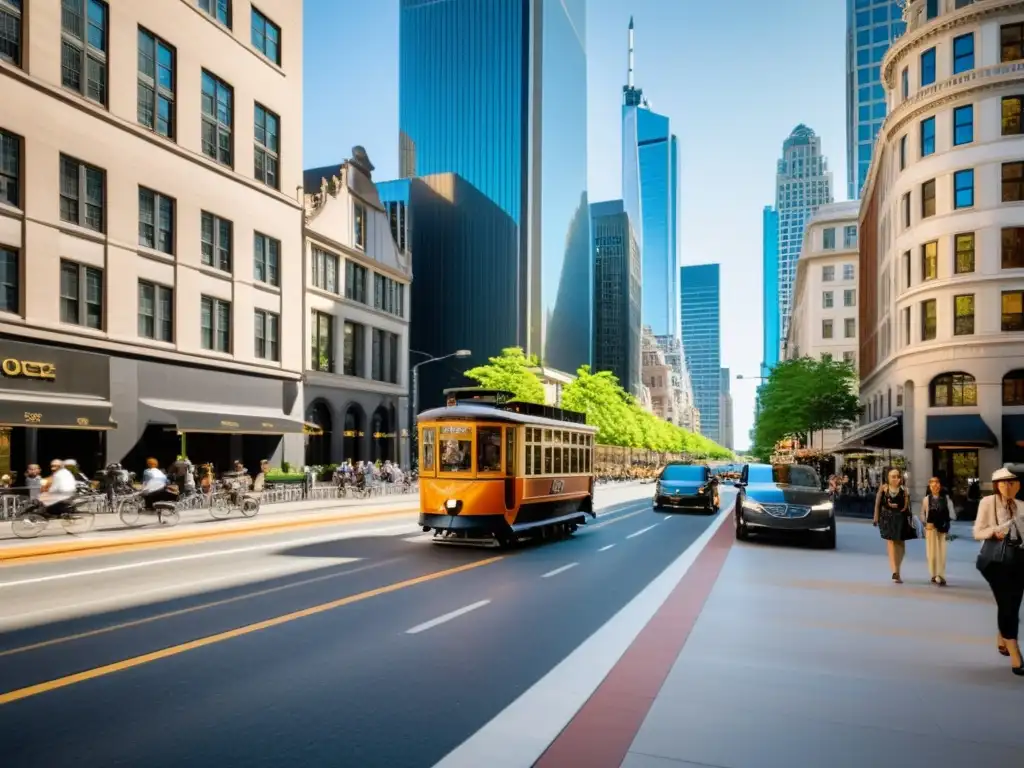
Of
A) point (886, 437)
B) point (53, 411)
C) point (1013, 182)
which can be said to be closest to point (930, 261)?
point (1013, 182)

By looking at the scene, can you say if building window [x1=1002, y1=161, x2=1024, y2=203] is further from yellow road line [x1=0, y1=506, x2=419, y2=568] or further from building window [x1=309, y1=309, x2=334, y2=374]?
building window [x1=309, y1=309, x2=334, y2=374]

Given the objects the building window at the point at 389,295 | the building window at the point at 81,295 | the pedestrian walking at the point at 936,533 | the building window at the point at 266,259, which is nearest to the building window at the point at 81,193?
the building window at the point at 81,295

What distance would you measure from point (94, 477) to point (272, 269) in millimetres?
14928

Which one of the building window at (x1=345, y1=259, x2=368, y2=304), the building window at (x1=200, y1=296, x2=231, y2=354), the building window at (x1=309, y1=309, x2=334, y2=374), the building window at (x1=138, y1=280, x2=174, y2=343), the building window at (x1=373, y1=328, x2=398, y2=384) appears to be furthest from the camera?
the building window at (x1=373, y1=328, x2=398, y2=384)

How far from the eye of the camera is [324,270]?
156ft

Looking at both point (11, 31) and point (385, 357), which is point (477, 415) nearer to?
point (11, 31)

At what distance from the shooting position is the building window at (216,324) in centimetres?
3516

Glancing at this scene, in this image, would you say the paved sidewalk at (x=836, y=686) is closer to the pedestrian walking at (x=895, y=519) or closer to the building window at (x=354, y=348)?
the pedestrian walking at (x=895, y=519)

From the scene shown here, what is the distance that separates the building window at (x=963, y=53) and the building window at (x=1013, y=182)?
5.27 m

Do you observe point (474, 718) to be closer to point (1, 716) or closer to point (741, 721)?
point (741, 721)

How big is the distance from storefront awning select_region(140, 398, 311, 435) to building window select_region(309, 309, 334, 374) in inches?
300

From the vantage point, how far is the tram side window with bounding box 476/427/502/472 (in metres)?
16.8

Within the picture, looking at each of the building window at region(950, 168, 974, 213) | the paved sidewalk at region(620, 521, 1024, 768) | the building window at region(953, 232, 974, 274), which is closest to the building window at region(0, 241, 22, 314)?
the paved sidewalk at region(620, 521, 1024, 768)

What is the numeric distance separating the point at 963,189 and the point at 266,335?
34.9 metres
